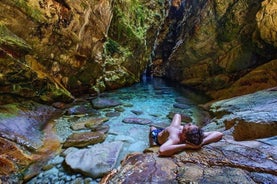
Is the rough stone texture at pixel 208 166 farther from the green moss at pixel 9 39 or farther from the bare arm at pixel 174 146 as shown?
the green moss at pixel 9 39

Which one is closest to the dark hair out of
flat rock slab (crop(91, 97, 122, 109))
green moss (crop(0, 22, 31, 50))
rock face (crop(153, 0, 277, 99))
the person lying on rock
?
the person lying on rock

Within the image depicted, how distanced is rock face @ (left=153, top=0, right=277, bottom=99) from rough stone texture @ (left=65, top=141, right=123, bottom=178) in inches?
253

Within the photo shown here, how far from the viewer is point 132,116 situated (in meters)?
7.00

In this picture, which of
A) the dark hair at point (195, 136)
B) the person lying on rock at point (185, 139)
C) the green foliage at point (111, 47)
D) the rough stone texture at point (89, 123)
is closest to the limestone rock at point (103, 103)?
the rough stone texture at point (89, 123)

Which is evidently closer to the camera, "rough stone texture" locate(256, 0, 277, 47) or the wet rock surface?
the wet rock surface

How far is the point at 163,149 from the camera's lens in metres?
3.19

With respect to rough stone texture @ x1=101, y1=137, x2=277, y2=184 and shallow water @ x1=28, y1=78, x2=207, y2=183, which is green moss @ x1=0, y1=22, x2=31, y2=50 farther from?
rough stone texture @ x1=101, y1=137, x2=277, y2=184

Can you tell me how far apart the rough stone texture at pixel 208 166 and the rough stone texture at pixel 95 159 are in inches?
34.3

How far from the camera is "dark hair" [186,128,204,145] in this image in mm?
3360

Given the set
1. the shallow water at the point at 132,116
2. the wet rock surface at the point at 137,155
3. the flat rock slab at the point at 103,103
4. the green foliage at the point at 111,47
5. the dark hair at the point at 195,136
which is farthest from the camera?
the green foliage at the point at 111,47

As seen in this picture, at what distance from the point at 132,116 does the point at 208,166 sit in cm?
433

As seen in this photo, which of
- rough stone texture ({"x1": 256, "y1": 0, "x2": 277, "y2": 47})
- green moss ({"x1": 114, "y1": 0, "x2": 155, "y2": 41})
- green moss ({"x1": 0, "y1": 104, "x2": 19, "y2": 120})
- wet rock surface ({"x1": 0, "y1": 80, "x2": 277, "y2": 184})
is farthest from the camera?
green moss ({"x1": 114, "y1": 0, "x2": 155, "y2": 41})

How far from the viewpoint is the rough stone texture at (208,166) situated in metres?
2.51

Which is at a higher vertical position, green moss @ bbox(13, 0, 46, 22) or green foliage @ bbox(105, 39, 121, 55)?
green foliage @ bbox(105, 39, 121, 55)
